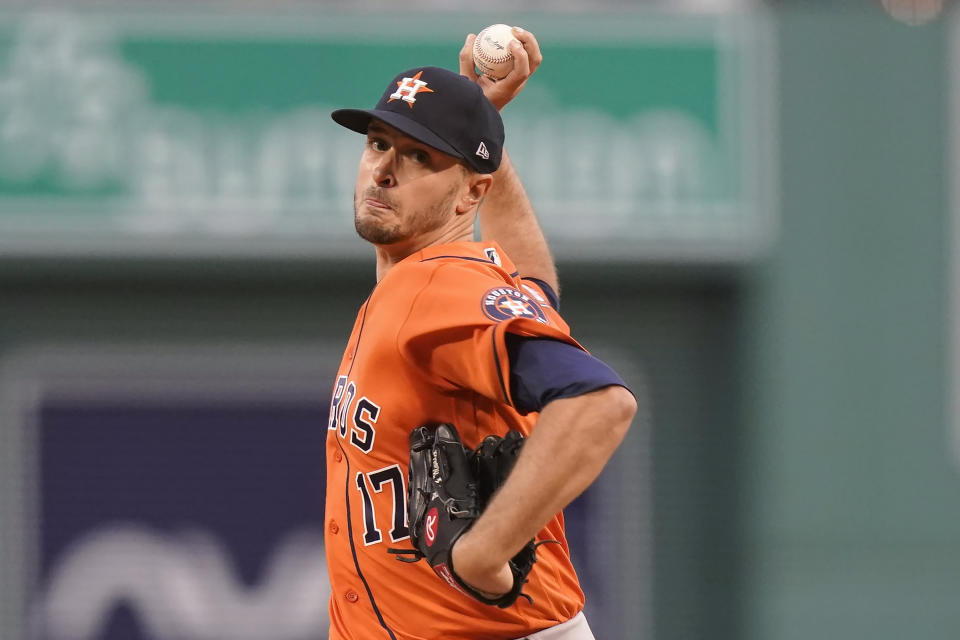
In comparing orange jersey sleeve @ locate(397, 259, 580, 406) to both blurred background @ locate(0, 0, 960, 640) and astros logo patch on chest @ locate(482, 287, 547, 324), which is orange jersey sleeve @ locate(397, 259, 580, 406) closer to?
astros logo patch on chest @ locate(482, 287, 547, 324)

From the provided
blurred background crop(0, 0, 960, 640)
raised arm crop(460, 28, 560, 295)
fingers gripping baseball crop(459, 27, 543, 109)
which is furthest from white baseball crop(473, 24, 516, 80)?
blurred background crop(0, 0, 960, 640)

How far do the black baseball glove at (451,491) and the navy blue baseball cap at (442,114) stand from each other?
2.19 ft

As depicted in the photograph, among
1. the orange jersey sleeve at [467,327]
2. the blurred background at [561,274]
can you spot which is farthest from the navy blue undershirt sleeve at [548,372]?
the blurred background at [561,274]

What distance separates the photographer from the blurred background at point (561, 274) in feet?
26.9

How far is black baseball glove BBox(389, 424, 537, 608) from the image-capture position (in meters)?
2.75

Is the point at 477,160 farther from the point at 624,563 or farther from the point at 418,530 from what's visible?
the point at 624,563

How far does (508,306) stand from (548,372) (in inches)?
7.4

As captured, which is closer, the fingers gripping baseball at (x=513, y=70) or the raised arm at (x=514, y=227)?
the fingers gripping baseball at (x=513, y=70)

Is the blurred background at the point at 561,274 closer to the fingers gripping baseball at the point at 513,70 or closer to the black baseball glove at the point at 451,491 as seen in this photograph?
the fingers gripping baseball at the point at 513,70

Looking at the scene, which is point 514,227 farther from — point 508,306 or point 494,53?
point 508,306

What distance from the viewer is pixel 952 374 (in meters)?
8.33

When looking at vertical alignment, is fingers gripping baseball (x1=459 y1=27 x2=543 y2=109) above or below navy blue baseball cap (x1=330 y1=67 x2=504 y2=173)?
above

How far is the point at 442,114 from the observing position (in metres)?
3.19

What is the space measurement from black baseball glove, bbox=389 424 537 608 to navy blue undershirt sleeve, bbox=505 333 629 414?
140 mm
